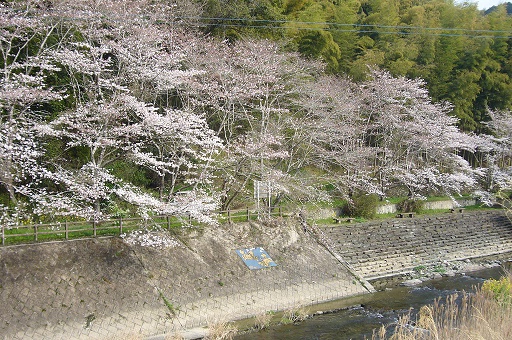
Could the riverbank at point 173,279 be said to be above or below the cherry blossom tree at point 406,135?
below

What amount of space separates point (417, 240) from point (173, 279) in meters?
12.8

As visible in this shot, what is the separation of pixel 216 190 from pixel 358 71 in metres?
14.0

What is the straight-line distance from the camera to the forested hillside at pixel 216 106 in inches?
520

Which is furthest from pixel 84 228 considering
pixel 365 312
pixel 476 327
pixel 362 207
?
pixel 362 207

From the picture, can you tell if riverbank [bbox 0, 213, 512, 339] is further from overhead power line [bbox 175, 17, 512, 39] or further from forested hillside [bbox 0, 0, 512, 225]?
overhead power line [bbox 175, 17, 512, 39]

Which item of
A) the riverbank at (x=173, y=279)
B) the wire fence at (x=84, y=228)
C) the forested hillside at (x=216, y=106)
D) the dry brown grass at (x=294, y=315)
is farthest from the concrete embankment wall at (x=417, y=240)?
the wire fence at (x=84, y=228)

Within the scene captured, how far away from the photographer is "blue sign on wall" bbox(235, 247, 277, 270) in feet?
48.8

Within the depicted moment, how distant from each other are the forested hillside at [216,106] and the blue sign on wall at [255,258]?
2089 mm

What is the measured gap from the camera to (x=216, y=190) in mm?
17125

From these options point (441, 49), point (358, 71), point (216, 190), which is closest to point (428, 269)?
point (216, 190)

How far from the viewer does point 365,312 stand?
1372 cm

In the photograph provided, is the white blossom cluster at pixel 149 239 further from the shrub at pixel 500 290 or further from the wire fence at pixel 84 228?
the shrub at pixel 500 290

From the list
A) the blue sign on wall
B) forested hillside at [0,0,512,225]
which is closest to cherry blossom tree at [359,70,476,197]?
forested hillside at [0,0,512,225]

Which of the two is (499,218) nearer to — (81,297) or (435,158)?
(435,158)
